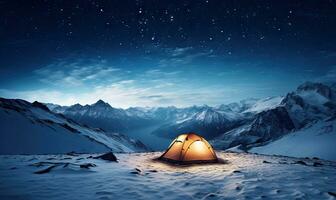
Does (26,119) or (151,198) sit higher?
(26,119)

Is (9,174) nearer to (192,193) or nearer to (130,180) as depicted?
(130,180)

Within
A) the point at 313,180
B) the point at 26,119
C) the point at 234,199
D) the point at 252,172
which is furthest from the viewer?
the point at 26,119

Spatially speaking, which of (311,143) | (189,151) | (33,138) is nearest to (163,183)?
(189,151)

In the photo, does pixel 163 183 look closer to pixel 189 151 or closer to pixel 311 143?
pixel 189 151

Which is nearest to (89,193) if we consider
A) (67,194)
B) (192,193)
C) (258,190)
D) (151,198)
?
(67,194)

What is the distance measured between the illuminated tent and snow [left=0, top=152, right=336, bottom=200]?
239 centimetres

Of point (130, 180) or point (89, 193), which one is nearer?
point (89, 193)

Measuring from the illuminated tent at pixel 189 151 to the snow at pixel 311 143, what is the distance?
47929mm

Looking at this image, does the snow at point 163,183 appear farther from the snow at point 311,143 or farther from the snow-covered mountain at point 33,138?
the snow at point 311,143

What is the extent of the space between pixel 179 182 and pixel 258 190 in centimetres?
328

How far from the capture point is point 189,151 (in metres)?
17.9

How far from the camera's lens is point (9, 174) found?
12.3 m

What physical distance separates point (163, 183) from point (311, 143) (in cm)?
6937

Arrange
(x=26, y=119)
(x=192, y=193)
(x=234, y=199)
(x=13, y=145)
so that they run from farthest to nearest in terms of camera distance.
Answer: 1. (x=26, y=119)
2. (x=13, y=145)
3. (x=192, y=193)
4. (x=234, y=199)
